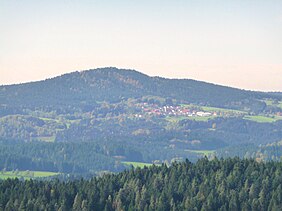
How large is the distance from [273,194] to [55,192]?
33.1m

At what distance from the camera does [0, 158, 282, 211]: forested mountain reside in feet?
470

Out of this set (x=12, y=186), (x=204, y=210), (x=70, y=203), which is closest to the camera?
(x=204, y=210)

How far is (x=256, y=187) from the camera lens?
492 ft

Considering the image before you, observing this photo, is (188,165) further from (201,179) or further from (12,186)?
(12,186)

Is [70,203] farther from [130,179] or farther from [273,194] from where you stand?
[273,194]

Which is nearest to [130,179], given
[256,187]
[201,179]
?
[201,179]

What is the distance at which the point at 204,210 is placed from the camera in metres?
139

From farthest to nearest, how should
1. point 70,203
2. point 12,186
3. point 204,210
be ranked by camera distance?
point 12,186 < point 70,203 < point 204,210

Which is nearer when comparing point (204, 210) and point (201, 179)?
point (204, 210)

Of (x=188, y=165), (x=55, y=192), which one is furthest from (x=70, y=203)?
(x=188, y=165)

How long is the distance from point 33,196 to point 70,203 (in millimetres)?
6038

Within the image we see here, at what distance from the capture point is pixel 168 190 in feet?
500

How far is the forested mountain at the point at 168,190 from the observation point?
470 feet

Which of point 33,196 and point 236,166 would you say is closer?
point 33,196
